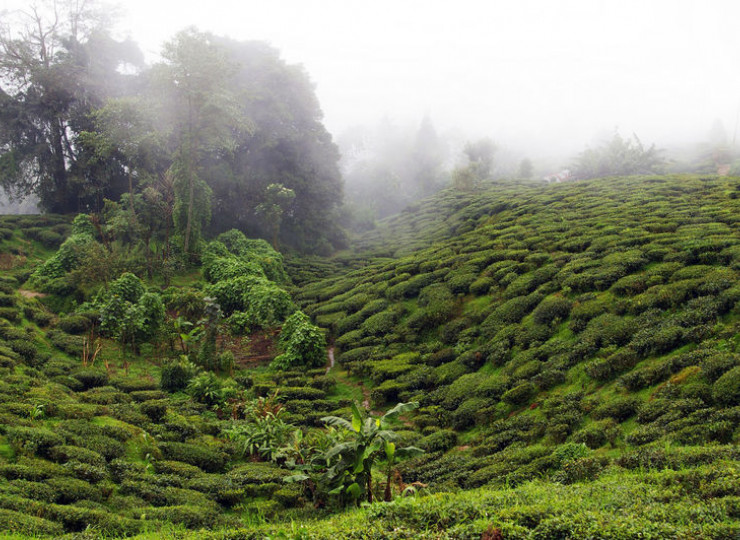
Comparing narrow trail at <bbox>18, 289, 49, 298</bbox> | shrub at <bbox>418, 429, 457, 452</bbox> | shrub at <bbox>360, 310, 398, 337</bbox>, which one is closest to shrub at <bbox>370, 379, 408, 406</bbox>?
shrub at <bbox>418, 429, 457, 452</bbox>

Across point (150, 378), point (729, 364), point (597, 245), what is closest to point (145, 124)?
point (150, 378)

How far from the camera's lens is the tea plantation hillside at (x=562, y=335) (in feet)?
24.0

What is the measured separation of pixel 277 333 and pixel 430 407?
372 inches

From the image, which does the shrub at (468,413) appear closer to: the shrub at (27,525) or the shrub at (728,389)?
the shrub at (728,389)

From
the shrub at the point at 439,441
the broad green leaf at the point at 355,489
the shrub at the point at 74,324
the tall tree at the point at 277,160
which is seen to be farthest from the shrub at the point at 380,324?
the tall tree at the point at 277,160

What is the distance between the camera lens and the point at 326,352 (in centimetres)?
1723

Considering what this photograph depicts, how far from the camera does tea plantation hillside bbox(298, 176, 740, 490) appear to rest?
7312 millimetres

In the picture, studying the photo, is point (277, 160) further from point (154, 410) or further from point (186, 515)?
point (186, 515)

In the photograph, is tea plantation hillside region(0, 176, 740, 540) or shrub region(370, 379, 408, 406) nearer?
tea plantation hillside region(0, 176, 740, 540)

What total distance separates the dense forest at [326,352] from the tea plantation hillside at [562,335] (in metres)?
0.06

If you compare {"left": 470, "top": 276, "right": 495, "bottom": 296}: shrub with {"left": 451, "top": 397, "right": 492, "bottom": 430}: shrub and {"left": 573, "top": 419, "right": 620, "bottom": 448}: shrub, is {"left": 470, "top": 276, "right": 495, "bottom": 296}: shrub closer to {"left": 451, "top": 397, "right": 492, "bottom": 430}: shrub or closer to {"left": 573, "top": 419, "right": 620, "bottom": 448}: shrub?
{"left": 451, "top": 397, "right": 492, "bottom": 430}: shrub

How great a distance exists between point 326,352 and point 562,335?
9.00 m

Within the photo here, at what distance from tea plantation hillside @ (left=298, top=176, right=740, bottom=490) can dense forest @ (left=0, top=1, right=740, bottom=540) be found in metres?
0.06

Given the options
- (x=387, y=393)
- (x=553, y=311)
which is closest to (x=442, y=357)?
(x=387, y=393)
